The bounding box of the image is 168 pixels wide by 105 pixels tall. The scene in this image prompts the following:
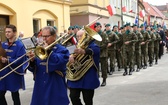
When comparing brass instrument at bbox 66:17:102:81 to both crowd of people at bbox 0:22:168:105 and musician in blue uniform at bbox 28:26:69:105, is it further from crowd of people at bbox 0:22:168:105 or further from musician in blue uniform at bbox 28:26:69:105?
musician in blue uniform at bbox 28:26:69:105

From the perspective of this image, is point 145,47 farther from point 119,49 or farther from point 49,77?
point 49,77

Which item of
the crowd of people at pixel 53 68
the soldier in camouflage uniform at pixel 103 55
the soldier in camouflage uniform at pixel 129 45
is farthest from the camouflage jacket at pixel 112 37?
the crowd of people at pixel 53 68

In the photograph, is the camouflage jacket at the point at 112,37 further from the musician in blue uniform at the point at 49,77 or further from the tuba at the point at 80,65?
the musician in blue uniform at the point at 49,77

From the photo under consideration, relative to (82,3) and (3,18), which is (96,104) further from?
(82,3)

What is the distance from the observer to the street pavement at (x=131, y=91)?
300 inches

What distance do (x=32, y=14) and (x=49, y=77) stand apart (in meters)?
14.0

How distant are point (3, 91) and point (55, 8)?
49.1 feet

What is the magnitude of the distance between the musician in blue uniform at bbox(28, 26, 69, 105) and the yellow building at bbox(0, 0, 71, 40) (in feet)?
38.0

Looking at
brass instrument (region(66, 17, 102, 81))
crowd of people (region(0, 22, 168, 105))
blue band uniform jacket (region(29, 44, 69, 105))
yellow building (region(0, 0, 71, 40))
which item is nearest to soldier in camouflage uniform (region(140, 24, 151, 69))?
crowd of people (region(0, 22, 168, 105))

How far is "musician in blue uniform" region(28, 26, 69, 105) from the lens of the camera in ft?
14.2

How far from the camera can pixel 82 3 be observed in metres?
27.7

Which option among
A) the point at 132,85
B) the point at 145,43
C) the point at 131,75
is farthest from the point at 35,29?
the point at 132,85

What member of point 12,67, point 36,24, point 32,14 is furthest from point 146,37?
point 12,67

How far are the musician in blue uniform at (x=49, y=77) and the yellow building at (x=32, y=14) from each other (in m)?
11.6
